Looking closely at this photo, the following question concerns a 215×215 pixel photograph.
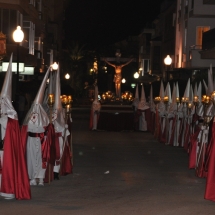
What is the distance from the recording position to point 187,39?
45.9m

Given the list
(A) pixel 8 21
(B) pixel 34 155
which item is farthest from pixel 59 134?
(A) pixel 8 21

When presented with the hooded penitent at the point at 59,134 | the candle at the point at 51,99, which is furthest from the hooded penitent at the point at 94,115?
the candle at the point at 51,99

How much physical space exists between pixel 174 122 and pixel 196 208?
1309 centimetres

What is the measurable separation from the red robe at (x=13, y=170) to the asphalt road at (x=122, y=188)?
0.21m

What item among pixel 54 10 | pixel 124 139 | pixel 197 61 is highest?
pixel 54 10

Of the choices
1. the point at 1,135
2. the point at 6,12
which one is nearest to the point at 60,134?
the point at 1,135

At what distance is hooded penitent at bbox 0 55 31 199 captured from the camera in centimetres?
1121

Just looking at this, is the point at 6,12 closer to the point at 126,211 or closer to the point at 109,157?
the point at 109,157

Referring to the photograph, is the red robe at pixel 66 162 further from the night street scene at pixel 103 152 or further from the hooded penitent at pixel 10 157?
the hooded penitent at pixel 10 157

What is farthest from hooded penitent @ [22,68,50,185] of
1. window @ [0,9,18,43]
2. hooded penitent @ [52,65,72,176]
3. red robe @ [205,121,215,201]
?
window @ [0,9,18,43]

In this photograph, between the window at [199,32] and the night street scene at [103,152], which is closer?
the night street scene at [103,152]

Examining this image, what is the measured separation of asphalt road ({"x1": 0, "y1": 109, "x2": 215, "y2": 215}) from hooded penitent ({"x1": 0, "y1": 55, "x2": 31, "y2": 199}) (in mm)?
217

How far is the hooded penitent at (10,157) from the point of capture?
11.2 meters

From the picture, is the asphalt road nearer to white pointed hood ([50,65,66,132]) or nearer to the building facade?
white pointed hood ([50,65,66,132])
